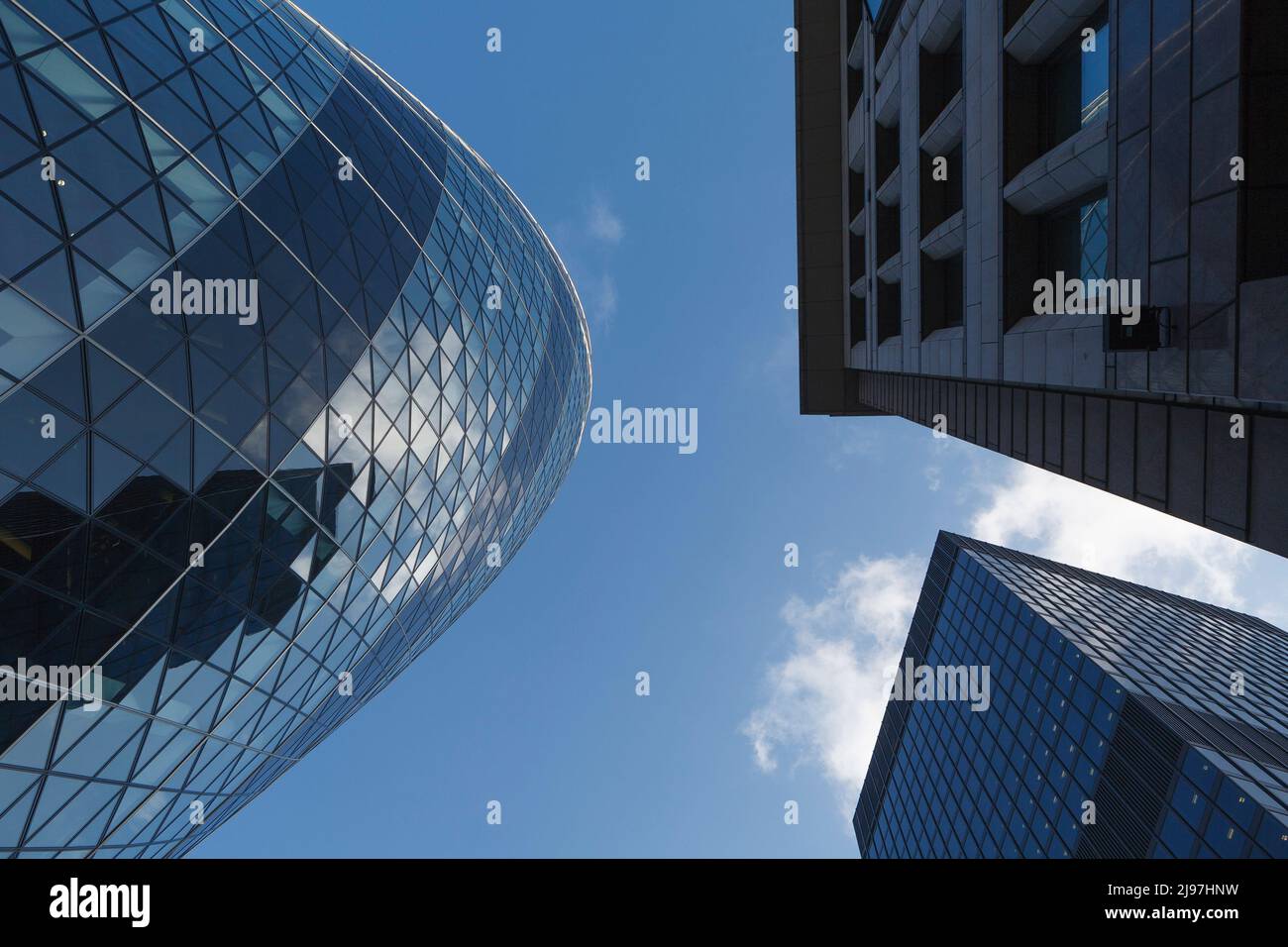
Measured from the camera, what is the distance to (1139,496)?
875 cm

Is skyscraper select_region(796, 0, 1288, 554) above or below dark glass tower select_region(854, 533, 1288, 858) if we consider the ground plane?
above

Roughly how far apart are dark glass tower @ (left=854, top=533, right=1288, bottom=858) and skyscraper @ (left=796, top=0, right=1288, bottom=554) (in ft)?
89.8

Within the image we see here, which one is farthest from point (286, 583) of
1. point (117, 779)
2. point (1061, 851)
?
point (1061, 851)

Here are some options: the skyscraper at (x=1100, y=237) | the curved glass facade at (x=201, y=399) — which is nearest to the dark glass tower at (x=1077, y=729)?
the skyscraper at (x=1100, y=237)

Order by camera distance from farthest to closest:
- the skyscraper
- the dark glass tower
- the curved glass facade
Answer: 1. the dark glass tower
2. the curved glass facade
3. the skyscraper

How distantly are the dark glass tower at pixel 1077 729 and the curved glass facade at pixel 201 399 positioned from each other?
136 ft

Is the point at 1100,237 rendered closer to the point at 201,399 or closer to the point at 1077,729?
the point at 201,399

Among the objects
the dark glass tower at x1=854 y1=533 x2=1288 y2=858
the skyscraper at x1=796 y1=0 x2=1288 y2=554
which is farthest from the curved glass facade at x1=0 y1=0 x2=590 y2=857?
the dark glass tower at x1=854 y1=533 x2=1288 y2=858

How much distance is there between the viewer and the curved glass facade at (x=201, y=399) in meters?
13.4

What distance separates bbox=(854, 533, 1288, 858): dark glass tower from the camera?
93.6 ft

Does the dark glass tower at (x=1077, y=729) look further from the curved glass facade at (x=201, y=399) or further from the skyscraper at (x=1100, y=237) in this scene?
the curved glass facade at (x=201, y=399)

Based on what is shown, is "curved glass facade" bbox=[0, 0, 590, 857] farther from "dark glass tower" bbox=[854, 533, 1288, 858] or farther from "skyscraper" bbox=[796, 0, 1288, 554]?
"dark glass tower" bbox=[854, 533, 1288, 858]
